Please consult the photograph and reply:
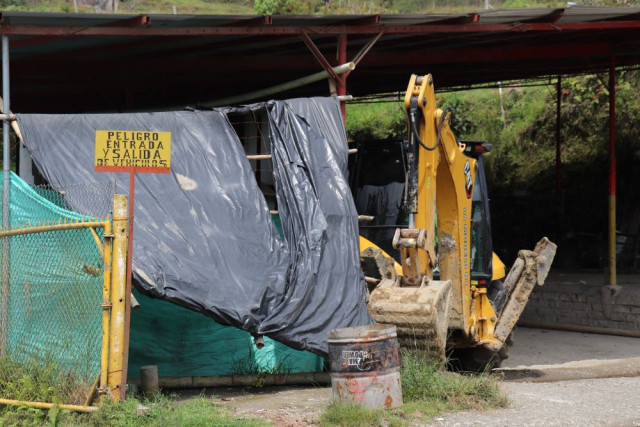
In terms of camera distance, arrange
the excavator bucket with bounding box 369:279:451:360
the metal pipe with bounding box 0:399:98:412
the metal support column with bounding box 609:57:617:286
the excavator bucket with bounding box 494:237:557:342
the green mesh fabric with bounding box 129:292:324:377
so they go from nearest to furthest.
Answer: the metal pipe with bounding box 0:399:98:412 → the excavator bucket with bounding box 369:279:451:360 → the green mesh fabric with bounding box 129:292:324:377 → the excavator bucket with bounding box 494:237:557:342 → the metal support column with bounding box 609:57:617:286

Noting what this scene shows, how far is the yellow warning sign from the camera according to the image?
7340mm

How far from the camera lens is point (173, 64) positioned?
13867 millimetres

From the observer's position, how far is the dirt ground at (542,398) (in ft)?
25.0

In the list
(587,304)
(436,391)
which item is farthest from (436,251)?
(587,304)

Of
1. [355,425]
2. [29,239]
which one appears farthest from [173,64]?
[355,425]

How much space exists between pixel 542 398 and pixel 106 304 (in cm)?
417

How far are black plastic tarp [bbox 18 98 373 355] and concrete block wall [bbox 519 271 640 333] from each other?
769 centimetres

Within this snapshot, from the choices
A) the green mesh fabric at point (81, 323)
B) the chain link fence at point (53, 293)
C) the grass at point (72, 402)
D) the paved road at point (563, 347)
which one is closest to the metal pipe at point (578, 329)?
the paved road at point (563, 347)

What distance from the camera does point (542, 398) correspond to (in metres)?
8.62

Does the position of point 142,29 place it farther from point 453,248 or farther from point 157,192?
point 453,248

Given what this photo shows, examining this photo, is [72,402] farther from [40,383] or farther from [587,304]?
[587,304]

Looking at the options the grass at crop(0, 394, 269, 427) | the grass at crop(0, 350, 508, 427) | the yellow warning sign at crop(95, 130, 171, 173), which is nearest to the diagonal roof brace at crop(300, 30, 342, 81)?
the yellow warning sign at crop(95, 130, 171, 173)

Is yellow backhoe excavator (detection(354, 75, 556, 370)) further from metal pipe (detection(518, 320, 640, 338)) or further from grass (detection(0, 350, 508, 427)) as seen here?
metal pipe (detection(518, 320, 640, 338))

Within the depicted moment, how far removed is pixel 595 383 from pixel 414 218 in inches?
121
